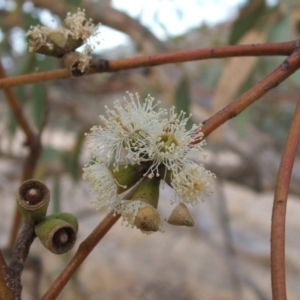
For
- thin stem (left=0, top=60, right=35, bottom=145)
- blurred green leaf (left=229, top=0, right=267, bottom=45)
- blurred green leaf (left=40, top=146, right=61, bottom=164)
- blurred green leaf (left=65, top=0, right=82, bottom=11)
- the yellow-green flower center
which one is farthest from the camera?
blurred green leaf (left=40, top=146, right=61, bottom=164)

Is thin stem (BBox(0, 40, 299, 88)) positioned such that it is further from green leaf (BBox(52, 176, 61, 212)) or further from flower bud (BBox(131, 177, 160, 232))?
green leaf (BBox(52, 176, 61, 212))

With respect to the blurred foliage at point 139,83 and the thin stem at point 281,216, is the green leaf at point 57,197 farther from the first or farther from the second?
the thin stem at point 281,216

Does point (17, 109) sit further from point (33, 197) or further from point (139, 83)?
point (139, 83)

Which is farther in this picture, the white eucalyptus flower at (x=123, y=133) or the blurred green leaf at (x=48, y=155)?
the blurred green leaf at (x=48, y=155)

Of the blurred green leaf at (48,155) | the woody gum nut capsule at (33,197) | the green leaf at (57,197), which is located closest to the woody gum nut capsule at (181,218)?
the woody gum nut capsule at (33,197)

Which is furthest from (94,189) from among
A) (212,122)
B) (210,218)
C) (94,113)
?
(210,218)

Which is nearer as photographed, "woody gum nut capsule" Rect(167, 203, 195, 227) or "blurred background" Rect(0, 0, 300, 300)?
"woody gum nut capsule" Rect(167, 203, 195, 227)

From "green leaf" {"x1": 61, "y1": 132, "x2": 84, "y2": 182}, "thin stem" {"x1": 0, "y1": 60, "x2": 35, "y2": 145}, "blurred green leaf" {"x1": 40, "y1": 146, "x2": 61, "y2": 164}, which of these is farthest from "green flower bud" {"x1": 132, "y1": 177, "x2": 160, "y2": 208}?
Result: "green leaf" {"x1": 61, "y1": 132, "x2": 84, "y2": 182}

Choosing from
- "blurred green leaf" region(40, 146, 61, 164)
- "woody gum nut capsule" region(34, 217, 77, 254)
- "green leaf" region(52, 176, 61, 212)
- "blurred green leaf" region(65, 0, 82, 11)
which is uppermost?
"blurred green leaf" region(65, 0, 82, 11)
